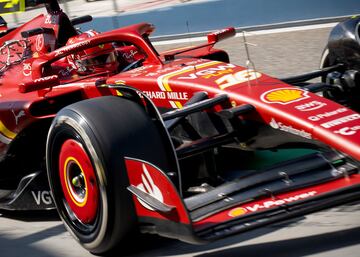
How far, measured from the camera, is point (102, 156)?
381cm

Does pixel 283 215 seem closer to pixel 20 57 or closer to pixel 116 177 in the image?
pixel 116 177

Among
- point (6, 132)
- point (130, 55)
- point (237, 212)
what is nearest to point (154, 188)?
point (237, 212)

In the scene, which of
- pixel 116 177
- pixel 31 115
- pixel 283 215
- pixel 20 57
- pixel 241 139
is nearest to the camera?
pixel 283 215

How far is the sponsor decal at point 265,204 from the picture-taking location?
11.9 feet

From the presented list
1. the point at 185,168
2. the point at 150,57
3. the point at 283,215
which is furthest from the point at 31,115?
the point at 283,215

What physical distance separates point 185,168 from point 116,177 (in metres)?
0.85

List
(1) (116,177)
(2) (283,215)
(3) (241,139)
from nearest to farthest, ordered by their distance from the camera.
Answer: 1. (2) (283,215)
2. (1) (116,177)
3. (3) (241,139)

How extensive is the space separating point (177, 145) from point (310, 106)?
910mm

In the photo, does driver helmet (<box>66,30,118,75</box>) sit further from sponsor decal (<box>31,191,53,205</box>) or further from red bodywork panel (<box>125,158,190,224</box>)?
red bodywork panel (<box>125,158,190,224</box>)

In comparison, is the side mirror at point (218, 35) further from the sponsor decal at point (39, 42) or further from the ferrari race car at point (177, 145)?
the sponsor decal at point (39, 42)

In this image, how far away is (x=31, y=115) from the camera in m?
5.11

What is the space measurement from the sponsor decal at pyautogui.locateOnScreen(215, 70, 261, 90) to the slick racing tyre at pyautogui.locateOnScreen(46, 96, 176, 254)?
2.26 feet

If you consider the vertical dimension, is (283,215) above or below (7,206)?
above

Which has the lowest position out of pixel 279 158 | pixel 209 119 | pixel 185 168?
pixel 279 158
